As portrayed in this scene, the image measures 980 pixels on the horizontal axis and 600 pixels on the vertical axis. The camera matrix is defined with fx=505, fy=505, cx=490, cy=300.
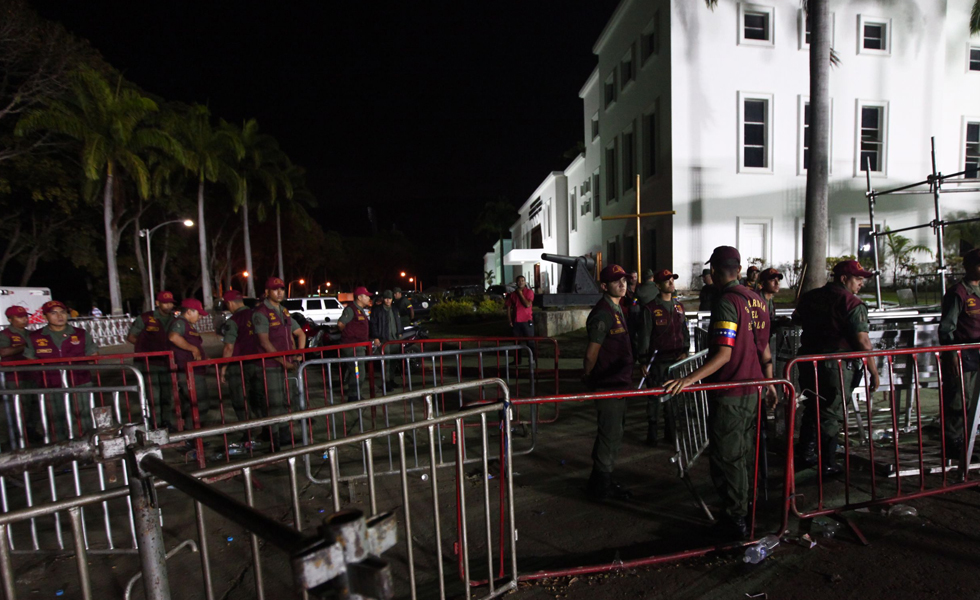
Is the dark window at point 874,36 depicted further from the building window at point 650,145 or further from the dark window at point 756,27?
the building window at point 650,145

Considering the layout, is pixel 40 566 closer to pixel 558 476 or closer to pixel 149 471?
pixel 149 471

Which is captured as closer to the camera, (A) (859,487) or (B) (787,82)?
(A) (859,487)

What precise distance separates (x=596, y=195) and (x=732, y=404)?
2656 cm

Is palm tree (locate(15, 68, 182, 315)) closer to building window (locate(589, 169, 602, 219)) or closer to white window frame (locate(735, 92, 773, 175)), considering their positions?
building window (locate(589, 169, 602, 219))

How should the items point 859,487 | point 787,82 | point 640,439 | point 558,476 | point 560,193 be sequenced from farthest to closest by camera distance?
point 560,193 < point 787,82 < point 640,439 < point 558,476 < point 859,487

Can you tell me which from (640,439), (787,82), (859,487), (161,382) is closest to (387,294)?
(161,382)

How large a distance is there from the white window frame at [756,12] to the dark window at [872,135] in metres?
4.90

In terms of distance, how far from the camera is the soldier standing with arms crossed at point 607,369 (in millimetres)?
4160

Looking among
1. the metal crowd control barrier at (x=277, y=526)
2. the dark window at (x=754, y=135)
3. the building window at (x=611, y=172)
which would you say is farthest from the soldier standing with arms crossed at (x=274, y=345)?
the building window at (x=611, y=172)

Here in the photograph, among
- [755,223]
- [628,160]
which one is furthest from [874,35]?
[628,160]

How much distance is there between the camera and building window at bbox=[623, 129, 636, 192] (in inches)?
919

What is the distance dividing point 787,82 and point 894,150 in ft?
17.6

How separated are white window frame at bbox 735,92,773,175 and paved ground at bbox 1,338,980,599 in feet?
55.6

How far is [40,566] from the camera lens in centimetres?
351
